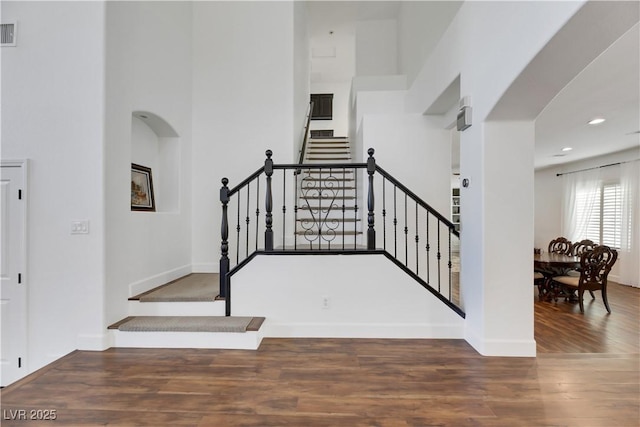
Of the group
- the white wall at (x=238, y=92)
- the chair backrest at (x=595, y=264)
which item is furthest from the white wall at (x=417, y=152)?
the chair backrest at (x=595, y=264)

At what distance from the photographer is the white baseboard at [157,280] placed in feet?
11.2

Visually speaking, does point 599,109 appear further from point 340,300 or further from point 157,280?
point 157,280

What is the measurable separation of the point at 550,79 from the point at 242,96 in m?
3.93

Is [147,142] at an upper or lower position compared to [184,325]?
upper

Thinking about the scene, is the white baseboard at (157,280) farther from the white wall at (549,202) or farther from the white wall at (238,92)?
the white wall at (549,202)

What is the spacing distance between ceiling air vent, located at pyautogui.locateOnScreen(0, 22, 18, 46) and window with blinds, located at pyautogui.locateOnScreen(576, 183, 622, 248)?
1040 cm

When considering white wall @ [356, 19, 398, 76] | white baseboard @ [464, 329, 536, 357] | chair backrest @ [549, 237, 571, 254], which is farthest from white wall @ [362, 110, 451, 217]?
chair backrest @ [549, 237, 571, 254]

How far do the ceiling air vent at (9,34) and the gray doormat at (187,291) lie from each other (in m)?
2.77

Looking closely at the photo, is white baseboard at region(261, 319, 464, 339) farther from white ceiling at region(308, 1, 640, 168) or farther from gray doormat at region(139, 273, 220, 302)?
→ white ceiling at region(308, 1, 640, 168)

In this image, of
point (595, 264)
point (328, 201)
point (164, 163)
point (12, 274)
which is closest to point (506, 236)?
point (328, 201)

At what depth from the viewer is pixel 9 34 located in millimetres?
2986

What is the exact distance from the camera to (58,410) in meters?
2.05

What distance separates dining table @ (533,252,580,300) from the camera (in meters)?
5.29

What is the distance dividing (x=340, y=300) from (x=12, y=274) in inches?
126
